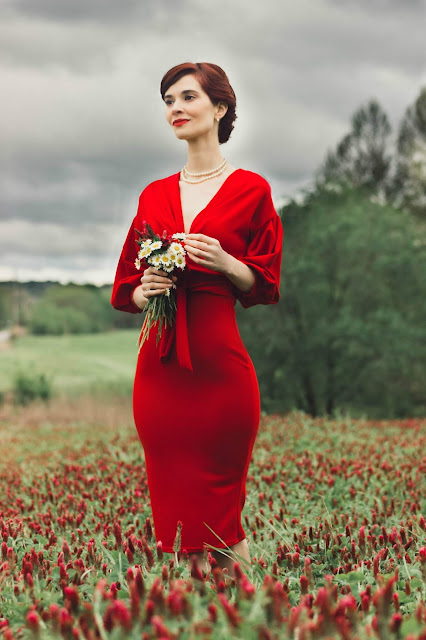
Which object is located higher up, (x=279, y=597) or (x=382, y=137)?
Answer: (x=382, y=137)

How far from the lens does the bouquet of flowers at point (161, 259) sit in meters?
3.48

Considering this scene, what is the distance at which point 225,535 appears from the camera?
3584mm

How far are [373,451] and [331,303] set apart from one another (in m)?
9.82

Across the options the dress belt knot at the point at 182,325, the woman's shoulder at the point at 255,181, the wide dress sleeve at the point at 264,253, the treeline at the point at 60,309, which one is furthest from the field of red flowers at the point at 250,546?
the treeline at the point at 60,309

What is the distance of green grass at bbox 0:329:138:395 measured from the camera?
2030cm

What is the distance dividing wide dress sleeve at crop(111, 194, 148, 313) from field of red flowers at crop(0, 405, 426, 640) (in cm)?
139

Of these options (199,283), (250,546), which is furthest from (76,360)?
(199,283)

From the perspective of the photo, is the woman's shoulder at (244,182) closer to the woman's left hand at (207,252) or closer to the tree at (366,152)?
the woman's left hand at (207,252)

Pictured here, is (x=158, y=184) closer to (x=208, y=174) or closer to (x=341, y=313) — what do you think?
(x=208, y=174)

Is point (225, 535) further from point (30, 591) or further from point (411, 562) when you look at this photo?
point (30, 591)

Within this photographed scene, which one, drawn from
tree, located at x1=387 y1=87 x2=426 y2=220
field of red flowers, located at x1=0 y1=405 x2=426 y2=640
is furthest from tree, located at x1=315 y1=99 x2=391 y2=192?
field of red flowers, located at x1=0 y1=405 x2=426 y2=640

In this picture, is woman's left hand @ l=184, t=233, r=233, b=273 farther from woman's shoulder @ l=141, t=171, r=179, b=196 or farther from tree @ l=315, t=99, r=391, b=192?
tree @ l=315, t=99, r=391, b=192

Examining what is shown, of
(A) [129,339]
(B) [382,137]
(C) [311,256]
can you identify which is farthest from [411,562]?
(B) [382,137]

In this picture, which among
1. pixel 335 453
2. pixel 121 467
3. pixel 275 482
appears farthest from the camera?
pixel 335 453
